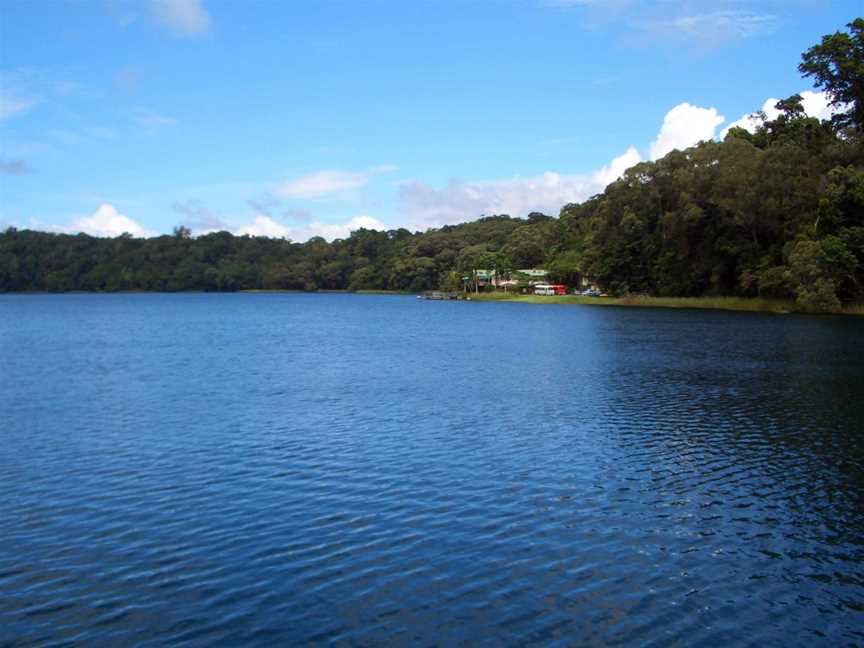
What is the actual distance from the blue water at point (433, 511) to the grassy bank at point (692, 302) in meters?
58.5

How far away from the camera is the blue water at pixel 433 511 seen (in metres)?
11.8

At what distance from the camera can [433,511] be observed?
56.4 feet

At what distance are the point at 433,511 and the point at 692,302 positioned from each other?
10318 centimetres

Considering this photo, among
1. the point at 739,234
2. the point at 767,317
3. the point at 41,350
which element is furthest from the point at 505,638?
the point at 739,234

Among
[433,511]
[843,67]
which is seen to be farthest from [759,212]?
[433,511]

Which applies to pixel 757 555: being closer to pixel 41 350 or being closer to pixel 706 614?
pixel 706 614

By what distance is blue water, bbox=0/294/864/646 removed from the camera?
1180cm

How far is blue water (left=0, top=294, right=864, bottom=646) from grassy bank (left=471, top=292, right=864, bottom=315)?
5851 centimetres

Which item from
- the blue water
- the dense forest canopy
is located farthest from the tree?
the blue water

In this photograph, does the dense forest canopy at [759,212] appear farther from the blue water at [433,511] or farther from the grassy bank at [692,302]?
the blue water at [433,511]

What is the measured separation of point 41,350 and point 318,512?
49.2 m

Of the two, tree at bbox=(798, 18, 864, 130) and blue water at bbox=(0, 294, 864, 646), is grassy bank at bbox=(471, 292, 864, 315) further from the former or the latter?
blue water at bbox=(0, 294, 864, 646)

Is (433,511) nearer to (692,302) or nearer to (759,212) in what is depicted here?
(759,212)

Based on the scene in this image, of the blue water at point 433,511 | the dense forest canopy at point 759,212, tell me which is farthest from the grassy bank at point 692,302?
the blue water at point 433,511
